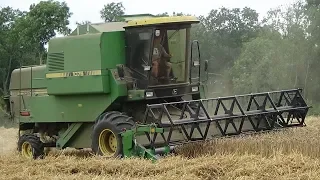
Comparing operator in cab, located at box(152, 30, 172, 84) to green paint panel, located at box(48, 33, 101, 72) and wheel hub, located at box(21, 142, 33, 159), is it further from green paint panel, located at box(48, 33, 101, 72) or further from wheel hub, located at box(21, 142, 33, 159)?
wheel hub, located at box(21, 142, 33, 159)

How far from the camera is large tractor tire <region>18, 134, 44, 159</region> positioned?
1337cm

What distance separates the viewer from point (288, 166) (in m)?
8.16

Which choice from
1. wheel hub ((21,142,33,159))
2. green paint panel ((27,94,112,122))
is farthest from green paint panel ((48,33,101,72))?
wheel hub ((21,142,33,159))

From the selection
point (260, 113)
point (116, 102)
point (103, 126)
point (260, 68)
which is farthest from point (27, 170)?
point (260, 68)

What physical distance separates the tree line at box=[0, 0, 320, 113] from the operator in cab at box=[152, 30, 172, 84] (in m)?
18.7

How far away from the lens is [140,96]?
11.6 m

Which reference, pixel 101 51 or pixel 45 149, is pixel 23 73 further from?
pixel 101 51

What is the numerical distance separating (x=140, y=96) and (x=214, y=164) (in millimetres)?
3323

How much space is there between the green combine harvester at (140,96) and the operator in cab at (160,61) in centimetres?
2

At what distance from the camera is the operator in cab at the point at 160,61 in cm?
1180

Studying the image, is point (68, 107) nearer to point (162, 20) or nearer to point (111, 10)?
point (162, 20)

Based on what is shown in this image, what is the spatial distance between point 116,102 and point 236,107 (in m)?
2.30

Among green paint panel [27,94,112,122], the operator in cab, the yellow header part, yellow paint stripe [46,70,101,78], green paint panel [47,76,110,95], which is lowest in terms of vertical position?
green paint panel [27,94,112,122]

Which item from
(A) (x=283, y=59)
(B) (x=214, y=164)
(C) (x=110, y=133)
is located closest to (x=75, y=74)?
(C) (x=110, y=133)
